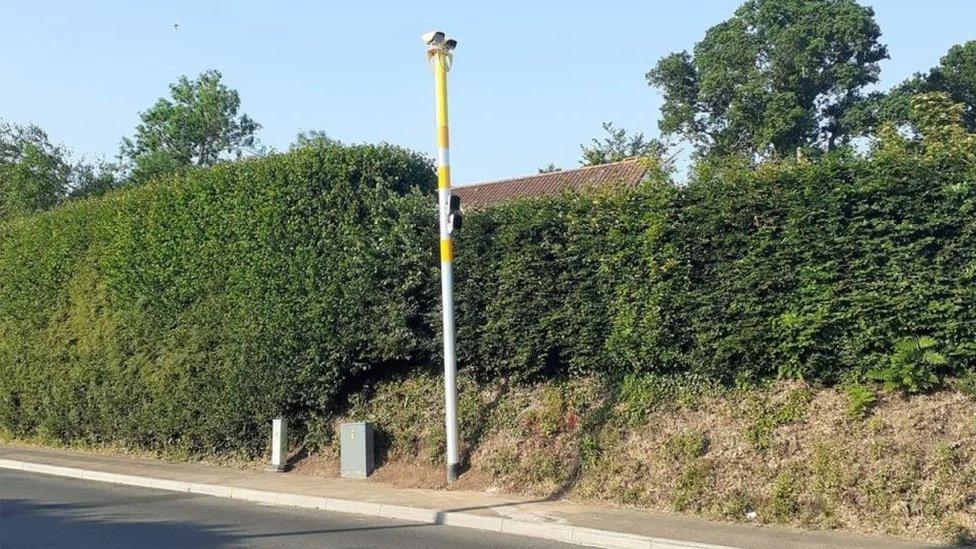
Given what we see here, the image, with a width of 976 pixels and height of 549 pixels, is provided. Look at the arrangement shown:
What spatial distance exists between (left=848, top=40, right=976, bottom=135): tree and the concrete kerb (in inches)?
1306

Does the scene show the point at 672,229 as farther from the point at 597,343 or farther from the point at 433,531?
the point at 433,531

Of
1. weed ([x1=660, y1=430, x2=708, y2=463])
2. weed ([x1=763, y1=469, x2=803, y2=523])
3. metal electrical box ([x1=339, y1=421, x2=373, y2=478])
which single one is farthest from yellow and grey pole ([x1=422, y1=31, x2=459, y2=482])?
weed ([x1=763, y1=469, x2=803, y2=523])

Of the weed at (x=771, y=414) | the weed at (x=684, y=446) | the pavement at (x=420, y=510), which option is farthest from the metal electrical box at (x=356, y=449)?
the weed at (x=771, y=414)

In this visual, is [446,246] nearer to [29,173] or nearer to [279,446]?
[279,446]

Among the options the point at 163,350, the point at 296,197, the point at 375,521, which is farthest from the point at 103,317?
the point at 375,521

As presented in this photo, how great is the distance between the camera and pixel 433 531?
33.1ft

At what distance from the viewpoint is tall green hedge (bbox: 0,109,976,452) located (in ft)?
35.2

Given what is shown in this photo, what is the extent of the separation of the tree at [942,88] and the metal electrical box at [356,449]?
31382 millimetres

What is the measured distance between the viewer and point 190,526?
1006 centimetres

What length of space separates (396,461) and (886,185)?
24.0 feet

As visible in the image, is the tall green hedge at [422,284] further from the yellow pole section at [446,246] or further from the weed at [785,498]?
the weed at [785,498]

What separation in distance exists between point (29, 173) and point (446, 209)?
68.5 ft

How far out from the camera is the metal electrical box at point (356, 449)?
44.2ft

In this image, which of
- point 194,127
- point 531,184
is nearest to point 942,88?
point 531,184
